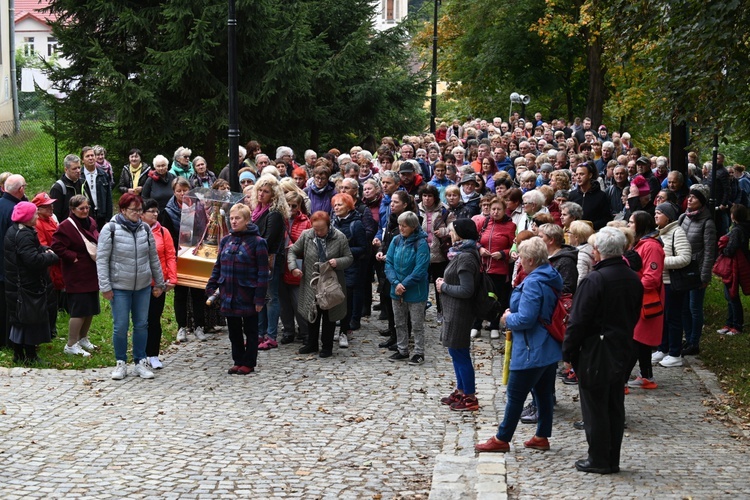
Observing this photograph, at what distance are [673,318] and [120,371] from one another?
6.46m

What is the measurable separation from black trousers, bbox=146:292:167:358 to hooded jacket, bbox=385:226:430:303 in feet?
8.83

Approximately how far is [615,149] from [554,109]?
83.0 ft

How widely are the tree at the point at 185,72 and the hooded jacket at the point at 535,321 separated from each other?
15.6m

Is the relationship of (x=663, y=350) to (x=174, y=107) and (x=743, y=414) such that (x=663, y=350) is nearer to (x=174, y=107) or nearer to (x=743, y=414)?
(x=743, y=414)

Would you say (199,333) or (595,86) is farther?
(595,86)

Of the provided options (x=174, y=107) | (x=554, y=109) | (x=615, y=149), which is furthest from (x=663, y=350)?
(x=554, y=109)

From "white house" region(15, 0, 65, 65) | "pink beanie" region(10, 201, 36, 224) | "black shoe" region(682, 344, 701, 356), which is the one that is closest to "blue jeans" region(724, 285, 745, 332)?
"black shoe" region(682, 344, 701, 356)

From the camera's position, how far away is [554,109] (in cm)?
4841

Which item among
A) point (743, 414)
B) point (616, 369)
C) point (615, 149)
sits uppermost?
point (615, 149)

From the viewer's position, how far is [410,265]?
40.4ft

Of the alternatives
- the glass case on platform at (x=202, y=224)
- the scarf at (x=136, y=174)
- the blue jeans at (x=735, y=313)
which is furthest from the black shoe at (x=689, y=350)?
the scarf at (x=136, y=174)

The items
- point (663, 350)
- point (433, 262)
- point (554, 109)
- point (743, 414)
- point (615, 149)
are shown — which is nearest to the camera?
point (743, 414)

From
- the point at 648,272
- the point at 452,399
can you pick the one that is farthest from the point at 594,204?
the point at 452,399

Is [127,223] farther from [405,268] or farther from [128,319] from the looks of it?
[405,268]
